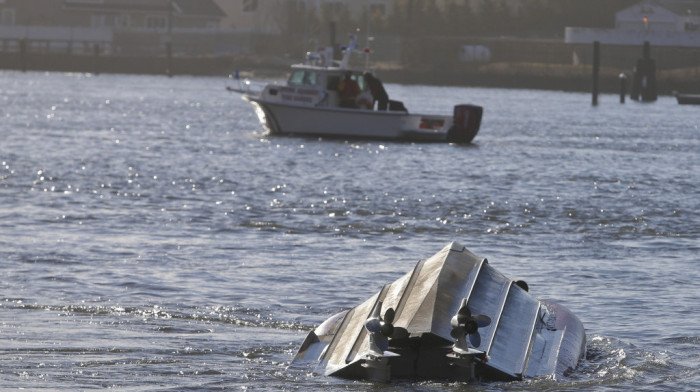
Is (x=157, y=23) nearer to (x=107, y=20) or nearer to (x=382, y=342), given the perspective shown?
(x=107, y=20)

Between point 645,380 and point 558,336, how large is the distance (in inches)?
32.6

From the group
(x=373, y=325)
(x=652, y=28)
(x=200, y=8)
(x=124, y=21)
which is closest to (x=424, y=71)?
(x=652, y=28)

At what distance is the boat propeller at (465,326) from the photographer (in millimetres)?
8812

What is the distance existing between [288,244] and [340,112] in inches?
898

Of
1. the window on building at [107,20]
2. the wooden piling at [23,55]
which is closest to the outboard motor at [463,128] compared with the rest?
the wooden piling at [23,55]

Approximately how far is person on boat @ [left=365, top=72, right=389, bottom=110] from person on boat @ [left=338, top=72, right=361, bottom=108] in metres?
0.45

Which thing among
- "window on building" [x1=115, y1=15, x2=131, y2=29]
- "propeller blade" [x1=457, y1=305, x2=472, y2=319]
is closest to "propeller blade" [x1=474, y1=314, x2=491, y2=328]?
"propeller blade" [x1=457, y1=305, x2=472, y2=319]

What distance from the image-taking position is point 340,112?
40.9 m

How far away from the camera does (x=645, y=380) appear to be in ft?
35.1

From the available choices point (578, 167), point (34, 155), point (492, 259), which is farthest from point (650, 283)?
point (34, 155)

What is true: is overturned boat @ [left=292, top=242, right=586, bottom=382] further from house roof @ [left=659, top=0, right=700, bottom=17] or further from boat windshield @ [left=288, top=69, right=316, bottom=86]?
house roof @ [left=659, top=0, right=700, bottom=17]

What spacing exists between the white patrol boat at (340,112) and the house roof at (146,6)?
90.6 metres

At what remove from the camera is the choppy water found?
11.1m

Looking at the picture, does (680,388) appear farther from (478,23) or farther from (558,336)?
(478,23)
